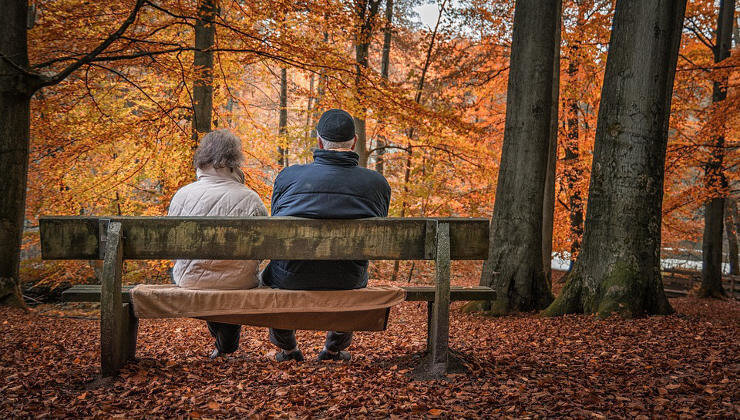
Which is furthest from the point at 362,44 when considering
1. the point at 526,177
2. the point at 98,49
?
the point at 98,49

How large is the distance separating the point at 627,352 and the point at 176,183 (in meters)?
7.51

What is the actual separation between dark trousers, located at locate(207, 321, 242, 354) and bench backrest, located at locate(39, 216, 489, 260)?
2.93 ft

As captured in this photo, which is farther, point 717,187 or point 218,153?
point 717,187

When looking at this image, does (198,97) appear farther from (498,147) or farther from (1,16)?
(498,147)

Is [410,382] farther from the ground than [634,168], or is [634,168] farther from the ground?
[634,168]

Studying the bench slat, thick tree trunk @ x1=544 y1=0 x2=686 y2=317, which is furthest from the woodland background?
the bench slat

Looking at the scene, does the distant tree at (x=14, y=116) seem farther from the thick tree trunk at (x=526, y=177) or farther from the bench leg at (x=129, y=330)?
the thick tree trunk at (x=526, y=177)

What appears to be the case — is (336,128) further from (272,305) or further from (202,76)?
(202,76)

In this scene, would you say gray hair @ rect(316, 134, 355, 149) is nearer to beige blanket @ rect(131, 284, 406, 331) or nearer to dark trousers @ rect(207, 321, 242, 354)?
beige blanket @ rect(131, 284, 406, 331)

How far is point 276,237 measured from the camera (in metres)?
2.96

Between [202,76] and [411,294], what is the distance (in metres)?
6.11

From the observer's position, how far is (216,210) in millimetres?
3480

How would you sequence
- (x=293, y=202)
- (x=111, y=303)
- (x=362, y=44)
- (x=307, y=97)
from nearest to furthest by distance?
(x=111, y=303) → (x=293, y=202) → (x=362, y=44) → (x=307, y=97)

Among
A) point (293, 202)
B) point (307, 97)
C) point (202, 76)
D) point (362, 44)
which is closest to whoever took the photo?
point (293, 202)
